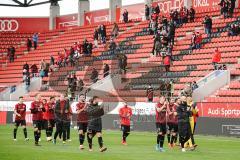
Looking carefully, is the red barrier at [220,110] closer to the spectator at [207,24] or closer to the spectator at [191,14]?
the spectator at [207,24]

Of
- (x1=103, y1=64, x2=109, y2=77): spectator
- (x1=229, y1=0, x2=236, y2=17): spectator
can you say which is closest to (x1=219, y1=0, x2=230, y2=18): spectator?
(x1=229, y1=0, x2=236, y2=17): spectator

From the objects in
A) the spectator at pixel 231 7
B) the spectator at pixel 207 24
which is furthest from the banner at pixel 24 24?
the spectator at pixel 231 7

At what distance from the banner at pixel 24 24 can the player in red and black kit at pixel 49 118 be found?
4380 centimetres

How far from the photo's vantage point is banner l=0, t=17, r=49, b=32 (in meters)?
74.8

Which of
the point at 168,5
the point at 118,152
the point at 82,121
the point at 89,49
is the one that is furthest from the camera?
the point at 168,5

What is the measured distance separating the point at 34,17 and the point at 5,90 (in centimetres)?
1949

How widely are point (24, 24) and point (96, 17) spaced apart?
1181 centimetres

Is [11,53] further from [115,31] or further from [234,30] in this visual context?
[234,30]

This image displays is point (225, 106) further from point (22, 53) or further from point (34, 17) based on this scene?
point (34, 17)

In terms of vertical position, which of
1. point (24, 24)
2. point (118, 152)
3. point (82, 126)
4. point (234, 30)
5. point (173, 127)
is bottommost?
point (118, 152)

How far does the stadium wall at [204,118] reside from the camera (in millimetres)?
34062

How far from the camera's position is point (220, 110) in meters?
35.1

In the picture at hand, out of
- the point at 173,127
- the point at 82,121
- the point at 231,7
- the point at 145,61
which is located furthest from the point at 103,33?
the point at 82,121

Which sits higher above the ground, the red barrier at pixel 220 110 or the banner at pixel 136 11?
the banner at pixel 136 11
